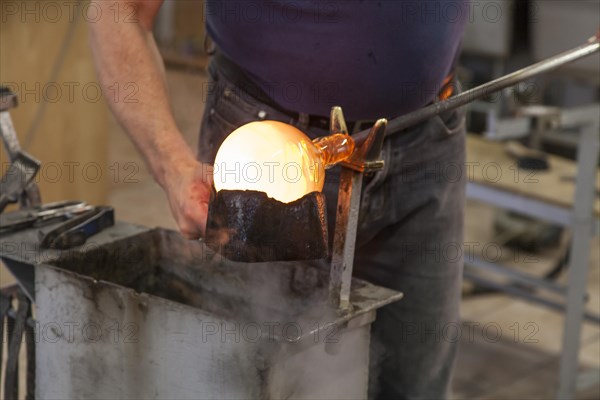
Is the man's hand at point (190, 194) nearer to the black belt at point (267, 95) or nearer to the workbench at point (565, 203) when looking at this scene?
the black belt at point (267, 95)

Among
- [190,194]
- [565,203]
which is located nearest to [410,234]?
[190,194]

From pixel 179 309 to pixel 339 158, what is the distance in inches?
9.6

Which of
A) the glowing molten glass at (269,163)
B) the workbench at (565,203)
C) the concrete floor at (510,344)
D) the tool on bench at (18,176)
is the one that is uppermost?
the glowing molten glass at (269,163)

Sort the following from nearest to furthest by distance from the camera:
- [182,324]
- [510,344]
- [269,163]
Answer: [269,163] → [182,324] → [510,344]

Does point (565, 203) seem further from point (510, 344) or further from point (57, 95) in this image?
point (57, 95)

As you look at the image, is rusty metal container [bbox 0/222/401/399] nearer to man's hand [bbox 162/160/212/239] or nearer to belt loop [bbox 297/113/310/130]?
man's hand [bbox 162/160/212/239]

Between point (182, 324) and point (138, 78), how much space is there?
357mm

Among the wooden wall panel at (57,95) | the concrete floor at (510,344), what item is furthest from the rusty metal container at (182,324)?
the wooden wall panel at (57,95)

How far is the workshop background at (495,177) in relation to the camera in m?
2.32

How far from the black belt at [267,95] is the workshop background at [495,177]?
42.2 inches

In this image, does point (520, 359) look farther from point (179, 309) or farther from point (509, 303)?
point (179, 309)

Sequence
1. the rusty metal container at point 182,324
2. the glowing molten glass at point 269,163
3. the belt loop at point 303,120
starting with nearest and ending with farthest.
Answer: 1. the glowing molten glass at point 269,163
2. the rusty metal container at point 182,324
3. the belt loop at point 303,120

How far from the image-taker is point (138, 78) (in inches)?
46.8

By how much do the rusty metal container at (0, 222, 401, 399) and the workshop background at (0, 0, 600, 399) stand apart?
1054 mm
